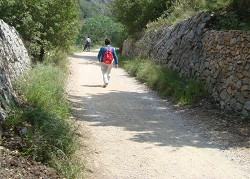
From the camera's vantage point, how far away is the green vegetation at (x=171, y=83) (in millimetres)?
9844

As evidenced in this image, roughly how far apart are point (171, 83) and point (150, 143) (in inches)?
197

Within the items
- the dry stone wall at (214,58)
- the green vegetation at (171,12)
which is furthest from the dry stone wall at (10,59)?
the green vegetation at (171,12)

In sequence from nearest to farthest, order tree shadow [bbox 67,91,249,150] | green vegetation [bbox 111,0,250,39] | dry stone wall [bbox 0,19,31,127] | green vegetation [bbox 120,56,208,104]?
dry stone wall [bbox 0,19,31,127] → tree shadow [bbox 67,91,249,150] → green vegetation [bbox 120,56,208,104] → green vegetation [bbox 111,0,250,39]

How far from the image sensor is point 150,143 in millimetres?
6543

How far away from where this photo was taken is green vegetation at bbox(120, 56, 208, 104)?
32.3 feet

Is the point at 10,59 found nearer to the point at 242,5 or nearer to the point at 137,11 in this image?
the point at 242,5

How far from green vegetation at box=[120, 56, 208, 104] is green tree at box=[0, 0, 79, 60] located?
3876mm

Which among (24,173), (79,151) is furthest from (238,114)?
(24,173)

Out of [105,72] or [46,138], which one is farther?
[105,72]

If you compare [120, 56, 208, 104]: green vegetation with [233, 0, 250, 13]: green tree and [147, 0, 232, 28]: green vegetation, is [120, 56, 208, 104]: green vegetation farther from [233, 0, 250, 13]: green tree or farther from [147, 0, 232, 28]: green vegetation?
[233, 0, 250, 13]: green tree

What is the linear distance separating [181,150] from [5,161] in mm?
3233

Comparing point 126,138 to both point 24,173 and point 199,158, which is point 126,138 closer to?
point 199,158

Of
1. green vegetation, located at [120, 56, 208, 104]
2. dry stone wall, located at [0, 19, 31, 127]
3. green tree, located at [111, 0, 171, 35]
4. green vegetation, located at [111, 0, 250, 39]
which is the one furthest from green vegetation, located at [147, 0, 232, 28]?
dry stone wall, located at [0, 19, 31, 127]

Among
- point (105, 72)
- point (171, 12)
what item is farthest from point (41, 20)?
point (171, 12)
